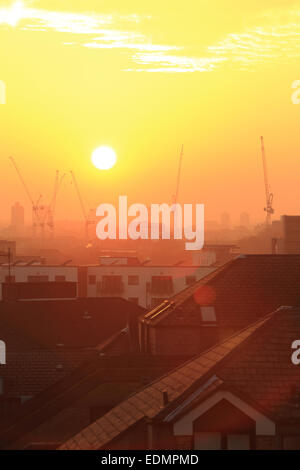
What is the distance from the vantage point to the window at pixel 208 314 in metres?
44.7

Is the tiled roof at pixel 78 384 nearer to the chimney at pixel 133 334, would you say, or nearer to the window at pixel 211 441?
the chimney at pixel 133 334

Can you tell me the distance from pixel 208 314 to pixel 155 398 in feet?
62.0

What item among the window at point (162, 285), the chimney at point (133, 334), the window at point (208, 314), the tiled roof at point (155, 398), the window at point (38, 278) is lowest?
the tiled roof at point (155, 398)

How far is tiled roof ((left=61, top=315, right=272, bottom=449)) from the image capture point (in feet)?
79.5

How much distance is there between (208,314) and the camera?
45.0 metres

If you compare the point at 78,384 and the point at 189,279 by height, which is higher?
the point at 189,279

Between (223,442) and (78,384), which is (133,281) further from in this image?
(223,442)

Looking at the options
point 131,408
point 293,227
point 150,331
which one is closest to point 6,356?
point 150,331

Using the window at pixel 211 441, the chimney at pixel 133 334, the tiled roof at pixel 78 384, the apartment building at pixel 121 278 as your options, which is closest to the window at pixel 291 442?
the window at pixel 211 441

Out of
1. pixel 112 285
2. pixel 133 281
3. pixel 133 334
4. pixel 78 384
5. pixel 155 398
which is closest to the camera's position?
pixel 155 398

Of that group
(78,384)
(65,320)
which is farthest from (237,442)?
(65,320)

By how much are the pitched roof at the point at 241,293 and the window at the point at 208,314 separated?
0.22 m

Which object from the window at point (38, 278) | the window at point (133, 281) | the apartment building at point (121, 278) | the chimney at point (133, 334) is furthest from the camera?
the window at point (133, 281)

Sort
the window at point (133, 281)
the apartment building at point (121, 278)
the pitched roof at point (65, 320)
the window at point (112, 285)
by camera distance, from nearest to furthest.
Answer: the pitched roof at point (65, 320), the apartment building at point (121, 278), the window at point (112, 285), the window at point (133, 281)
